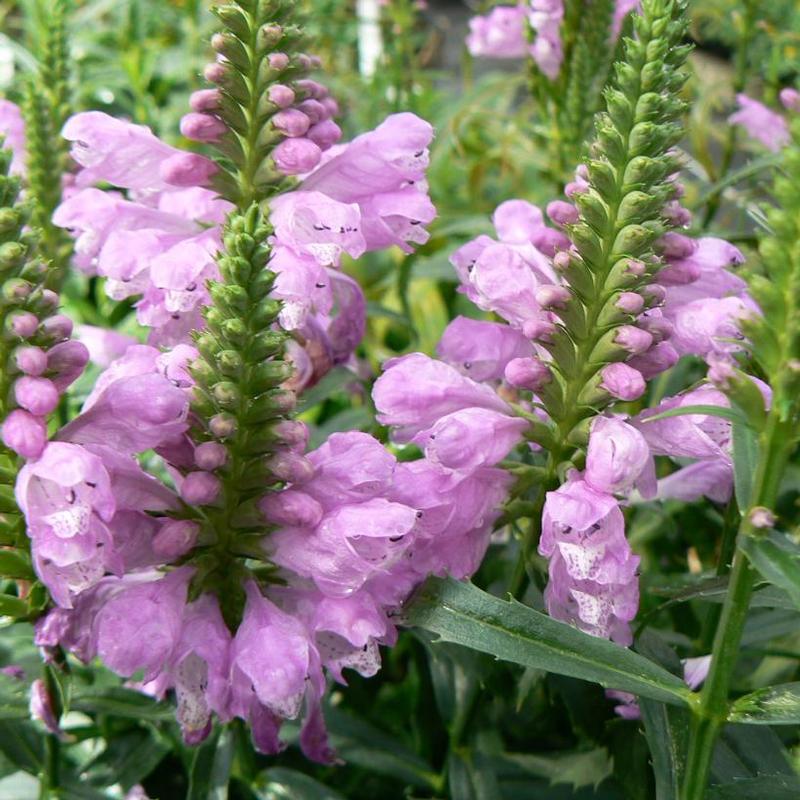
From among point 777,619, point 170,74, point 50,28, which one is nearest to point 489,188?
point 170,74

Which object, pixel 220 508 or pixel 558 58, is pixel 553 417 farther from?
pixel 558 58

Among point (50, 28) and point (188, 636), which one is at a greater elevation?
point (50, 28)

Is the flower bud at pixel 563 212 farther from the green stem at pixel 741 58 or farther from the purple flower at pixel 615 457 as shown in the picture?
the green stem at pixel 741 58

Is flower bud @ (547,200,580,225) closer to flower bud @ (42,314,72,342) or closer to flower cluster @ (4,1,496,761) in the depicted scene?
flower cluster @ (4,1,496,761)

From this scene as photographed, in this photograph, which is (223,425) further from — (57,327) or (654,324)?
(654,324)

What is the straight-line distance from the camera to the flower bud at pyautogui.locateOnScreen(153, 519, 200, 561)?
0.85 meters

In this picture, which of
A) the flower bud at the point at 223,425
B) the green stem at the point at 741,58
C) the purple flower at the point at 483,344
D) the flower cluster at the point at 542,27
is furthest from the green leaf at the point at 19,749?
the green stem at the point at 741,58

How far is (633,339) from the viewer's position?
0.84m

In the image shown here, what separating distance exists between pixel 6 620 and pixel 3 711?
12cm

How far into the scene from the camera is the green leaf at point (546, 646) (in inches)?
31.2

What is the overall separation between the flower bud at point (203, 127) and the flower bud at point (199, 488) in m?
0.32

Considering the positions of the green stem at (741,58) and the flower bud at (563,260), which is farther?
the green stem at (741,58)

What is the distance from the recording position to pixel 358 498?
2.80ft

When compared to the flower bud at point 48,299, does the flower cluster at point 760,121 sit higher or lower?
lower
